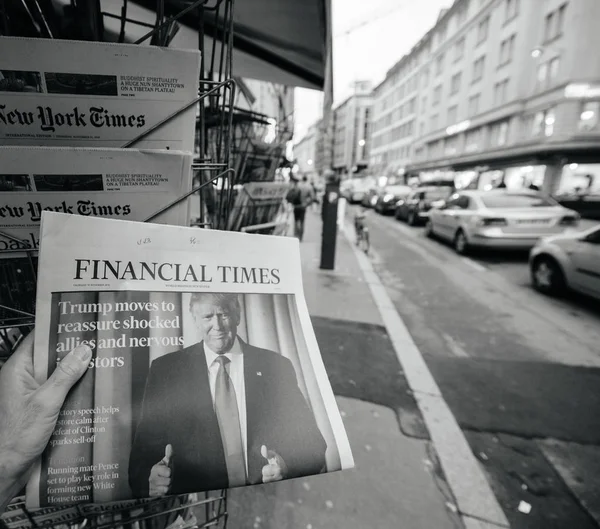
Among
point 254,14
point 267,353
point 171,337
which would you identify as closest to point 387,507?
point 267,353

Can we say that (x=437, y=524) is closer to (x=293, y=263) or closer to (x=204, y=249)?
(x=293, y=263)

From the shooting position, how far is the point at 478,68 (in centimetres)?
2655

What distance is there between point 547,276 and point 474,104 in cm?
2740

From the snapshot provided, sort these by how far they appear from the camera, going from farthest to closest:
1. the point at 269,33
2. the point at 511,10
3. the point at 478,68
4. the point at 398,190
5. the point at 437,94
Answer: the point at 437,94 < the point at 478,68 < the point at 511,10 < the point at 398,190 < the point at 269,33

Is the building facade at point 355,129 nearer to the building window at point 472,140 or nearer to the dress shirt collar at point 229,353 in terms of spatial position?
the building window at point 472,140

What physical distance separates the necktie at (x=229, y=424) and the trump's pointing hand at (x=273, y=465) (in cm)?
4

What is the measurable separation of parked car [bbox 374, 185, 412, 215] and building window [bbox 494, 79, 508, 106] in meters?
13.4

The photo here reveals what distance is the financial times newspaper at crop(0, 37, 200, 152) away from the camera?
64 cm

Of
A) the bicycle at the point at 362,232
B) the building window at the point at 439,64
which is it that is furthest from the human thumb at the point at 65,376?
the building window at the point at 439,64

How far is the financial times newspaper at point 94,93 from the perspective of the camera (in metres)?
0.64

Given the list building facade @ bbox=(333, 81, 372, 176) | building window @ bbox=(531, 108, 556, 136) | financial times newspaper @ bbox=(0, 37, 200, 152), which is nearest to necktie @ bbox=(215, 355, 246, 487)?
financial times newspaper @ bbox=(0, 37, 200, 152)

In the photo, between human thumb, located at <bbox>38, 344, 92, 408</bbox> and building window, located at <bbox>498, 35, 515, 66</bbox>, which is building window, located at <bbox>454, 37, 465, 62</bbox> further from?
human thumb, located at <bbox>38, 344, 92, 408</bbox>

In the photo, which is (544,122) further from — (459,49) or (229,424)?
(229,424)

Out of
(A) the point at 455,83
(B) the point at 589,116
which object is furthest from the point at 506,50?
(B) the point at 589,116
